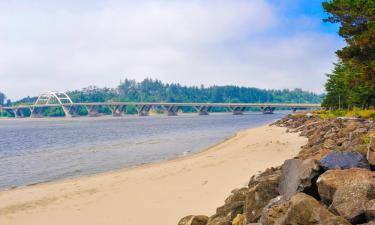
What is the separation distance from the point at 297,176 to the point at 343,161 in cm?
119

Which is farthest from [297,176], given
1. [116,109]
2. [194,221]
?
[116,109]

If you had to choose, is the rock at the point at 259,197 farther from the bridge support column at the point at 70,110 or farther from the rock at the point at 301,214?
the bridge support column at the point at 70,110

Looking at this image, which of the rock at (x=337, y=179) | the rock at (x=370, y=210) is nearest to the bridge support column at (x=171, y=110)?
the rock at (x=337, y=179)

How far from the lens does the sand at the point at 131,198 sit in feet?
38.4

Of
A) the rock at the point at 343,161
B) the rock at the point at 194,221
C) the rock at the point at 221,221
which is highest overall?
the rock at the point at 343,161

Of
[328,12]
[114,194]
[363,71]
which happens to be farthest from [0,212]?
[328,12]

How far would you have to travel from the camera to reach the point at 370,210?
619 centimetres

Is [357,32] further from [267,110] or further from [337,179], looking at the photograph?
[267,110]

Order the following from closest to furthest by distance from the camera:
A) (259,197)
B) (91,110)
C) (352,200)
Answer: (352,200) → (259,197) → (91,110)

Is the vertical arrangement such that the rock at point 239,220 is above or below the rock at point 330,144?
below

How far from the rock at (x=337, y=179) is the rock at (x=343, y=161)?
Answer: 23.4 inches

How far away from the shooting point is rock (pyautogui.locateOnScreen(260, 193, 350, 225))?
6.15m

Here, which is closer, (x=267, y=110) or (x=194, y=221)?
(x=194, y=221)

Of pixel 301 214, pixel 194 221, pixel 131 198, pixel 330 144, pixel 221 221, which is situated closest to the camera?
pixel 301 214
